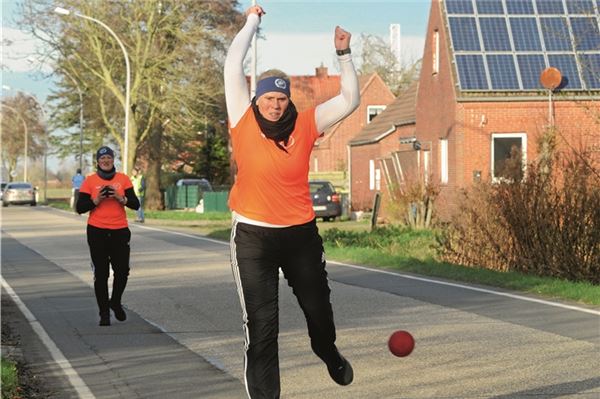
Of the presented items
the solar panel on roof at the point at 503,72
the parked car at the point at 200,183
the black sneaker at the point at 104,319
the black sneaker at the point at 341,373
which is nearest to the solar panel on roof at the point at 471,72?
the solar panel on roof at the point at 503,72

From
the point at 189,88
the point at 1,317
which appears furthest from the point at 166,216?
the point at 1,317

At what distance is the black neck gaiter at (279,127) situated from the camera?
7.00 m

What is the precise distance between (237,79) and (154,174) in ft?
190

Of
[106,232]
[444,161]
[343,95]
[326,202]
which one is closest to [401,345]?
[343,95]

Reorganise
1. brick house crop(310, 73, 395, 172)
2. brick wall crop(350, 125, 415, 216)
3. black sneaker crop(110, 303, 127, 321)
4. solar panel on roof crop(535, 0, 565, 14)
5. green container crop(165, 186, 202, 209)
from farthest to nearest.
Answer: brick house crop(310, 73, 395, 172), green container crop(165, 186, 202, 209), brick wall crop(350, 125, 415, 216), solar panel on roof crop(535, 0, 565, 14), black sneaker crop(110, 303, 127, 321)

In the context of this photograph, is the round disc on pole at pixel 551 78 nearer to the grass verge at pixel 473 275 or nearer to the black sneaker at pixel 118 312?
the grass verge at pixel 473 275

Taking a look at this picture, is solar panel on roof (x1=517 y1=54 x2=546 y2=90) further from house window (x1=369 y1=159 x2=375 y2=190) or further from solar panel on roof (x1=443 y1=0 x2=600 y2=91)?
house window (x1=369 y1=159 x2=375 y2=190)

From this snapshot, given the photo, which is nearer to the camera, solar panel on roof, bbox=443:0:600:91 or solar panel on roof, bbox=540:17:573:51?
solar panel on roof, bbox=443:0:600:91

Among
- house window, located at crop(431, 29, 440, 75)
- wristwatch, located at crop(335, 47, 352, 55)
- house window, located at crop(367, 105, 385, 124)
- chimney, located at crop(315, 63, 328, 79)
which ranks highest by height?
chimney, located at crop(315, 63, 328, 79)

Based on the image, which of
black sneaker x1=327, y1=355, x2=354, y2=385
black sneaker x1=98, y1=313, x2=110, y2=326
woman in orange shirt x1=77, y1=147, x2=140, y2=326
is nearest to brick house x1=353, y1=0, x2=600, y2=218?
woman in orange shirt x1=77, y1=147, x2=140, y2=326

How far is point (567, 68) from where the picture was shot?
1352 inches

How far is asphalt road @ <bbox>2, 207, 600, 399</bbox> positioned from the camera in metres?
8.66

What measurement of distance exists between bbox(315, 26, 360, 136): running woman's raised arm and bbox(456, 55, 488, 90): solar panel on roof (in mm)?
26935

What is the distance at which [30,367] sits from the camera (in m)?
10.1
